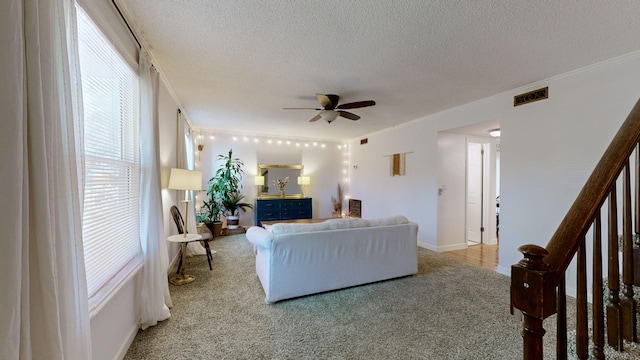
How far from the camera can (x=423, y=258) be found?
432 cm

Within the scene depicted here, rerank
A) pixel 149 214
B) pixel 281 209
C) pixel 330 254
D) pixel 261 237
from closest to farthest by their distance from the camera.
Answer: pixel 149 214 < pixel 261 237 < pixel 330 254 < pixel 281 209

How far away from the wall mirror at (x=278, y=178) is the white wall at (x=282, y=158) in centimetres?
14

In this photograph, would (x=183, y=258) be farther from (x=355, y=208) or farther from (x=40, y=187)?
(x=355, y=208)

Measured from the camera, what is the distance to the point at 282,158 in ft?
23.3

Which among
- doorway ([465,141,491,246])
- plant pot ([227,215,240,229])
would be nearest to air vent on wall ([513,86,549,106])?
doorway ([465,141,491,246])

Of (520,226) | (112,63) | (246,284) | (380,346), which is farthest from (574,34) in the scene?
(246,284)

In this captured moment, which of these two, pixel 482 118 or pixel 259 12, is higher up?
pixel 259 12

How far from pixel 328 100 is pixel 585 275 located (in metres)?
3.13

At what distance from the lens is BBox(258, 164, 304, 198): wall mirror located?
6.84m

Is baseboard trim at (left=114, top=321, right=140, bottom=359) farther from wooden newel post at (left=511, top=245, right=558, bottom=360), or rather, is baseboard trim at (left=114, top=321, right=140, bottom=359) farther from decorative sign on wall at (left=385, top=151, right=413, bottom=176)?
decorative sign on wall at (left=385, top=151, right=413, bottom=176)

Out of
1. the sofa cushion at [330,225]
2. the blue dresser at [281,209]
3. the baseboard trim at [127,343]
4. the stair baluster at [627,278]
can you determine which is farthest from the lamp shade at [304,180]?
the stair baluster at [627,278]

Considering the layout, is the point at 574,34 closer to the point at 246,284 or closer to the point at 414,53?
the point at 414,53

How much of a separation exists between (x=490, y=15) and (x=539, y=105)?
2017 millimetres

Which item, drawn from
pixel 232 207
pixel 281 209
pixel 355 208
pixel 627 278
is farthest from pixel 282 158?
pixel 627 278
